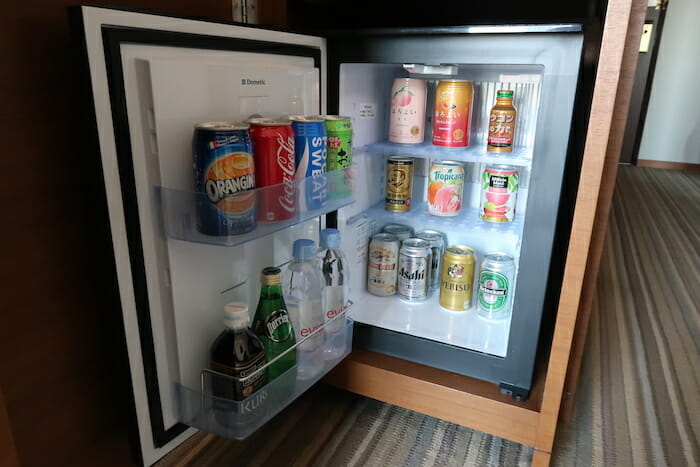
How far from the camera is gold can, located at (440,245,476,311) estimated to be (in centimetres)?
129

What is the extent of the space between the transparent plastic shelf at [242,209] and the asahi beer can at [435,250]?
1.90ft

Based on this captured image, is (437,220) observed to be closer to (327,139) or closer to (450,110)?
(450,110)

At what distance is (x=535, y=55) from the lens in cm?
90

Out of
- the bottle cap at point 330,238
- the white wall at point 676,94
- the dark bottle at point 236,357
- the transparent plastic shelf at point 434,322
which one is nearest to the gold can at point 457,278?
the transparent plastic shelf at point 434,322

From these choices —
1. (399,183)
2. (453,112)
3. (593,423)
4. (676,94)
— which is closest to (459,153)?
(453,112)

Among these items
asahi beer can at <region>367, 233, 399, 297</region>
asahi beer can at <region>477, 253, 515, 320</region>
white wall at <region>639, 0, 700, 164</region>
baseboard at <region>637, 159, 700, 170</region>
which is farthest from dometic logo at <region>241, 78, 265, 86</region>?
baseboard at <region>637, 159, 700, 170</region>

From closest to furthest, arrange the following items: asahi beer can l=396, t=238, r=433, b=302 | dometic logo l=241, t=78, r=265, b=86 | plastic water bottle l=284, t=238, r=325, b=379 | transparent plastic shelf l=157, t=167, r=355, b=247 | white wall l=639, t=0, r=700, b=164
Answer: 1. transparent plastic shelf l=157, t=167, r=355, b=247
2. dometic logo l=241, t=78, r=265, b=86
3. plastic water bottle l=284, t=238, r=325, b=379
4. asahi beer can l=396, t=238, r=433, b=302
5. white wall l=639, t=0, r=700, b=164

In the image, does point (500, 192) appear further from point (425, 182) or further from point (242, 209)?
point (242, 209)

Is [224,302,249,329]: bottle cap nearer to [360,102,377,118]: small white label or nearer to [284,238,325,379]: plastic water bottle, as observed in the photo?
[284,238,325,379]: plastic water bottle

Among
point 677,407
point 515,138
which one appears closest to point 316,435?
point 515,138

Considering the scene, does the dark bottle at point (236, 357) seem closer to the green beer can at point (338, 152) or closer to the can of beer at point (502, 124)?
the green beer can at point (338, 152)

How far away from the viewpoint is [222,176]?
28.5 inches

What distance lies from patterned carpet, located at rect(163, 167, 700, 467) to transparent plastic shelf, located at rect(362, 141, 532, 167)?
0.66m

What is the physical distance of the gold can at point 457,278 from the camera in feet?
4.23
